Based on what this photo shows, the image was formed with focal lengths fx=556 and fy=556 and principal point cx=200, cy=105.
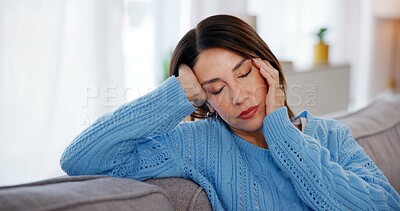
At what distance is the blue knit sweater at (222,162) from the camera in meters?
1.29

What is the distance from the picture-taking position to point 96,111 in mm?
2328

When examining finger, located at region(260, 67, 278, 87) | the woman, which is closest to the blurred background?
the woman

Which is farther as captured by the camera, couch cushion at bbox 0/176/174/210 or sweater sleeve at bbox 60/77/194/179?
sweater sleeve at bbox 60/77/194/179

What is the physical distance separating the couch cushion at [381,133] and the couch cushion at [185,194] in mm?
628

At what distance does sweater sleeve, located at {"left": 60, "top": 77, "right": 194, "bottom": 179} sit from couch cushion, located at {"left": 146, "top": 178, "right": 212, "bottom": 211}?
0.03 m

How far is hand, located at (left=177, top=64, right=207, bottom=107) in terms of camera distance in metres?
1.39

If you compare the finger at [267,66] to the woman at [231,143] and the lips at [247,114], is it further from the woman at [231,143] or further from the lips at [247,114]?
the lips at [247,114]

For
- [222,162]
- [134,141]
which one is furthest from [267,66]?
[134,141]

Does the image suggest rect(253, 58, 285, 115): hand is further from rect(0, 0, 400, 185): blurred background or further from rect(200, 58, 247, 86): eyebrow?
rect(0, 0, 400, 185): blurred background

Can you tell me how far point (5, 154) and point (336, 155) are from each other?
119 centimetres

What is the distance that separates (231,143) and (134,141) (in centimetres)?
28

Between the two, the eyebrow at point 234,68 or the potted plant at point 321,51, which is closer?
the eyebrow at point 234,68

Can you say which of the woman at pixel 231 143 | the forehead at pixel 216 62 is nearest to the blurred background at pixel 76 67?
the woman at pixel 231 143

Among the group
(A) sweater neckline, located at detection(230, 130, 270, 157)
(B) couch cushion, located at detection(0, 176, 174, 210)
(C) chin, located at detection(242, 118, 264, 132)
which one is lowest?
(A) sweater neckline, located at detection(230, 130, 270, 157)
